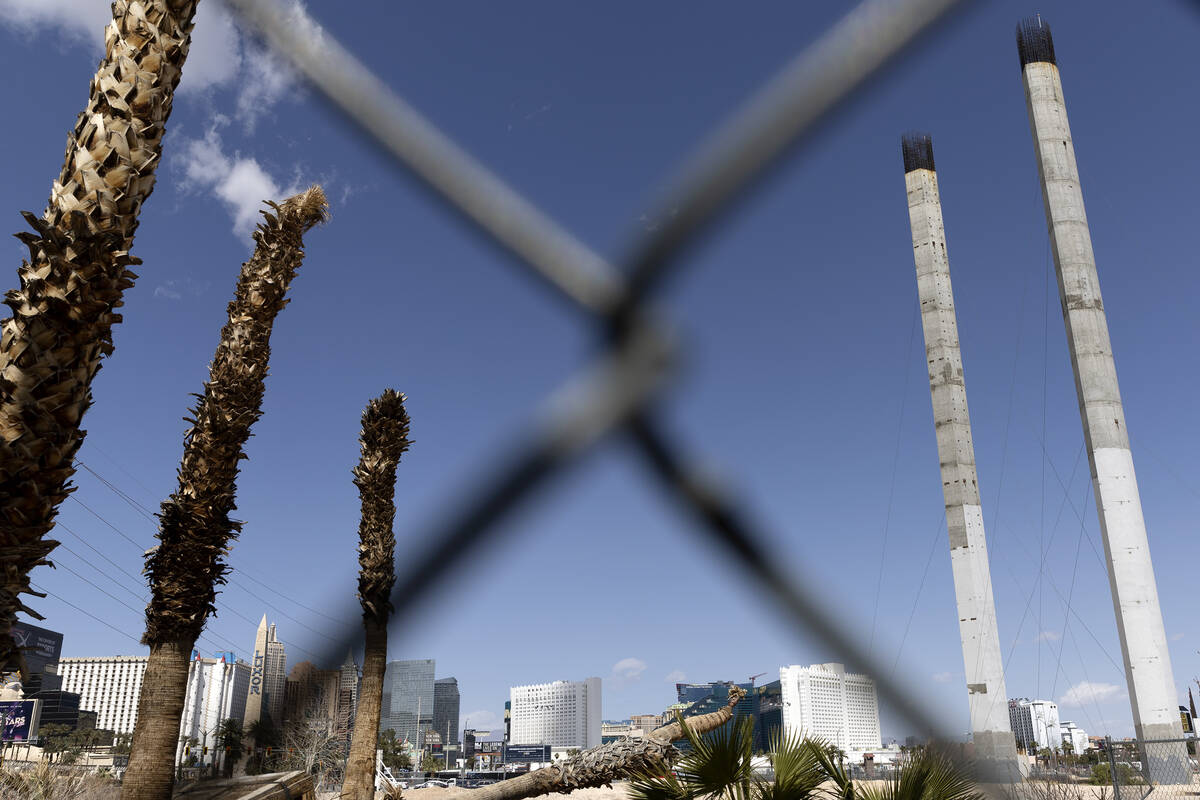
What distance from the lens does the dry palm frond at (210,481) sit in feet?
25.0

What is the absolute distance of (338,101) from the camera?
2.88m

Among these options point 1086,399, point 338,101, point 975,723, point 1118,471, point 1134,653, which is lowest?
point 975,723

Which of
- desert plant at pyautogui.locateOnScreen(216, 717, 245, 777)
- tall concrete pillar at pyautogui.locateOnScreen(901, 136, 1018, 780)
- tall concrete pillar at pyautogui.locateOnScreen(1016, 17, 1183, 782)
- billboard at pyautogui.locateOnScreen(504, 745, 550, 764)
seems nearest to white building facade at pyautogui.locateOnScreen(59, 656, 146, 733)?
billboard at pyautogui.locateOnScreen(504, 745, 550, 764)

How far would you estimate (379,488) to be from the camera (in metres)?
12.4

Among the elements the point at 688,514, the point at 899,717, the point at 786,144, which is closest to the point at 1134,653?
the point at 899,717

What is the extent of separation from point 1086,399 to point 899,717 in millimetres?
17954

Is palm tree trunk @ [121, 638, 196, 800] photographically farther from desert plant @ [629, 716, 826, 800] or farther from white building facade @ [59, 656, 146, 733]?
white building facade @ [59, 656, 146, 733]

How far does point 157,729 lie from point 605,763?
13.1ft

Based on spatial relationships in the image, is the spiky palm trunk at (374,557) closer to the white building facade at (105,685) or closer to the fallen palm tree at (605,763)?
the fallen palm tree at (605,763)

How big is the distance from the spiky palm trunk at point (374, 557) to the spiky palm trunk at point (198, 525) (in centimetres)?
361

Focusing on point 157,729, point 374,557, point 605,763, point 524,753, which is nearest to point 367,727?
point 374,557

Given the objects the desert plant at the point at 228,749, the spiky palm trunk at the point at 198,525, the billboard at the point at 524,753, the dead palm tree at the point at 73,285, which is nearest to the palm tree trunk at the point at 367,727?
the desert plant at the point at 228,749

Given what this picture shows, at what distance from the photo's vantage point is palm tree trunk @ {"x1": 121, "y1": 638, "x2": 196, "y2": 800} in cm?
689

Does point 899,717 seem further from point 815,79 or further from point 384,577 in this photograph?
point 384,577
